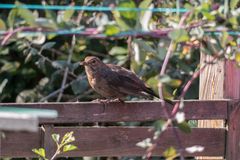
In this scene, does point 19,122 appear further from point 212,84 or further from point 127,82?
point 127,82

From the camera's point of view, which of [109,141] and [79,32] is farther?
[109,141]

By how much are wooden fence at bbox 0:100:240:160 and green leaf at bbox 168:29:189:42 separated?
1463mm

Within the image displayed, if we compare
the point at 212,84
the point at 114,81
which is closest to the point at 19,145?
the point at 212,84

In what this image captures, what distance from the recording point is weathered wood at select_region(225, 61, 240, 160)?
10.9ft

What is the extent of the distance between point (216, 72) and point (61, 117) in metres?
0.81

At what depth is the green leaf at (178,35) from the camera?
66.6 inches

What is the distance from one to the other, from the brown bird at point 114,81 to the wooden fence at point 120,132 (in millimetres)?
584

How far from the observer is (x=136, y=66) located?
1958 mm

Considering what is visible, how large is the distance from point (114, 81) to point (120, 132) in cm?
109

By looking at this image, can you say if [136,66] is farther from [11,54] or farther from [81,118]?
[11,54]

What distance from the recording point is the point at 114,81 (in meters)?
4.31

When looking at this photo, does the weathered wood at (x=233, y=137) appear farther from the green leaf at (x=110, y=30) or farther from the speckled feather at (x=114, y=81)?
the green leaf at (x=110, y=30)

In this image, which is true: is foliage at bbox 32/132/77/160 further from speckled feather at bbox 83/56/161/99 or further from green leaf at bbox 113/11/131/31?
speckled feather at bbox 83/56/161/99

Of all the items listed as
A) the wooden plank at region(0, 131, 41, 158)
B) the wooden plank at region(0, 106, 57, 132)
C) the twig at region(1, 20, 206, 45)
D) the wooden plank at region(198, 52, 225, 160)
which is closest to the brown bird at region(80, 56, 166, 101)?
the wooden plank at region(198, 52, 225, 160)
